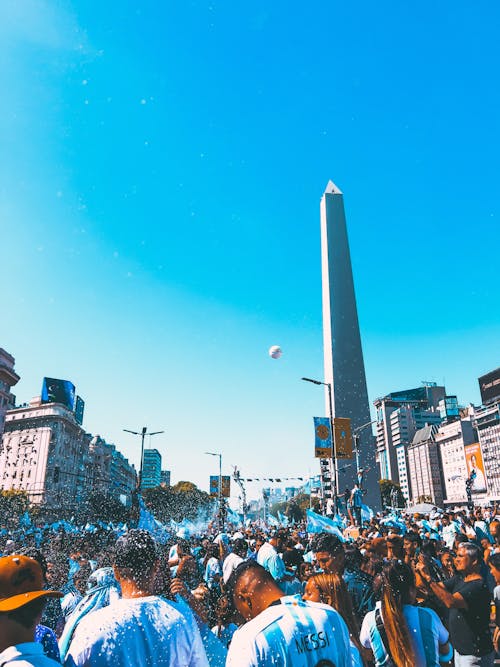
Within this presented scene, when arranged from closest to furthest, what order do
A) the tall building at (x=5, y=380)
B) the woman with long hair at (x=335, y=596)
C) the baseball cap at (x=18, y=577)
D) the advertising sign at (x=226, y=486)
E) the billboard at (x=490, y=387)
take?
the baseball cap at (x=18, y=577), the woman with long hair at (x=335, y=596), the advertising sign at (x=226, y=486), the tall building at (x=5, y=380), the billboard at (x=490, y=387)

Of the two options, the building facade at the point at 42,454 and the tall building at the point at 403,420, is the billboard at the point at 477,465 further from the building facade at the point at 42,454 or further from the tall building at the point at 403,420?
the building facade at the point at 42,454

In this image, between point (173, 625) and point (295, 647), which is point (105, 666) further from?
point (295, 647)

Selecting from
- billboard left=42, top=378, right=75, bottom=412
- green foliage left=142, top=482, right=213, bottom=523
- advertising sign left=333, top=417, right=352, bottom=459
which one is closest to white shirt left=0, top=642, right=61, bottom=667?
advertising sign left=333, top=417, right=352, bottom=459

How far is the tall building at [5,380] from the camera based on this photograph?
72.5 m

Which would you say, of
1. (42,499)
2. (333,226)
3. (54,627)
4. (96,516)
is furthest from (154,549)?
(42,499)

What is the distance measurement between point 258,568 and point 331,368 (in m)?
45.3

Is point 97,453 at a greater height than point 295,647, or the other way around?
point 97,453

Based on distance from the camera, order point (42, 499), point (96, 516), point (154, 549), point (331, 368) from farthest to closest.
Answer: point (42, 499), point (96, 516), point (331, 368), point (154, 549)

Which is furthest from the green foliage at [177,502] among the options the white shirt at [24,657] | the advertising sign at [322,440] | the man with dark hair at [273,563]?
the white shirt at [24,657]

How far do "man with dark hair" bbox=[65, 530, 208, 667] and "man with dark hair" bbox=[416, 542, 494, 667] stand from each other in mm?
3300

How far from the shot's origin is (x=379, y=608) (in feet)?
12.0

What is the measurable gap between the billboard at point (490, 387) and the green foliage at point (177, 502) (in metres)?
74.2

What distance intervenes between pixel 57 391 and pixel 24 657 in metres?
99.8

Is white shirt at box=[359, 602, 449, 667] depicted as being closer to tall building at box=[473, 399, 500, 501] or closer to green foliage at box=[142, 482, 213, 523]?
green foliage at box=[142, 482, 213, 523]
